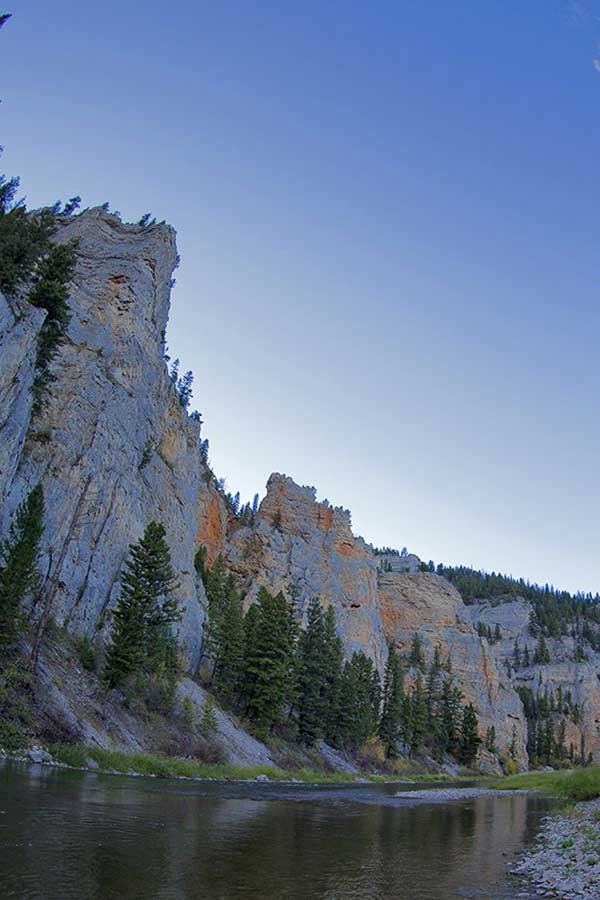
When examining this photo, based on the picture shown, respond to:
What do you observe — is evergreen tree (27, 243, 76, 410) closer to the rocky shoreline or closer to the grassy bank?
the grassy bank

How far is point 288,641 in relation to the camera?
66.2 metres

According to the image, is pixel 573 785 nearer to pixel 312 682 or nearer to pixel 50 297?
pixel 312 682

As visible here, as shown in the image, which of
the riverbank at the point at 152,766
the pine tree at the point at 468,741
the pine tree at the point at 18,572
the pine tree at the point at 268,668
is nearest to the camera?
the riverbank at the point at 152,766

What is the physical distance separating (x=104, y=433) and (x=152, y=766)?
29241mm

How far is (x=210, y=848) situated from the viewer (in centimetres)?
1650

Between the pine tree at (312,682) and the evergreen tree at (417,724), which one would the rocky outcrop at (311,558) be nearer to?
the evergreen tree at (417,724)

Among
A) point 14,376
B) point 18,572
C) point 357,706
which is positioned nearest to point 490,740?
point 357,706

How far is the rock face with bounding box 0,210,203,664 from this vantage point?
46094 mm

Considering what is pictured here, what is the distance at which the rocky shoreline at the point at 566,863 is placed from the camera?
14.8 m

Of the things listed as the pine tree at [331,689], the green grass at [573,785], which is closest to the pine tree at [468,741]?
the green grass at [573,785]

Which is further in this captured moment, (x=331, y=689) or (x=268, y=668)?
(x=331, y=689)

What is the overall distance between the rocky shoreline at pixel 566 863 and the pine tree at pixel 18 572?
25.3 m

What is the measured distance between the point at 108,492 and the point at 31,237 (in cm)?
2393

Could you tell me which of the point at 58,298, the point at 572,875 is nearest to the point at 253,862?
the point at 572,875
